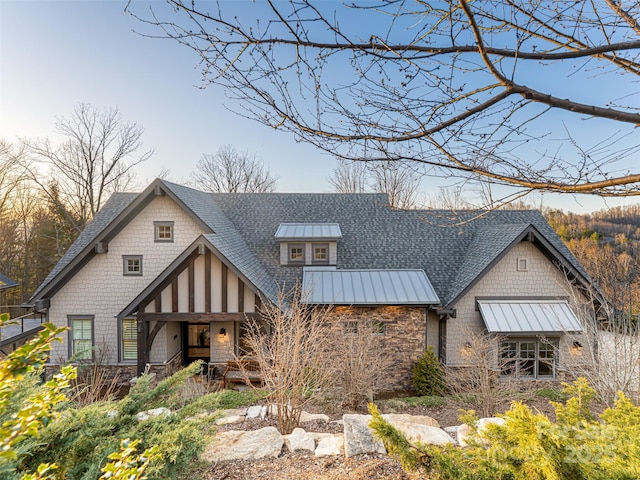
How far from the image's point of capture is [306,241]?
44.5ft

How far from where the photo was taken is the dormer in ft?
44.0

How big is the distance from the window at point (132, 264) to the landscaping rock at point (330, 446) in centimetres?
1034

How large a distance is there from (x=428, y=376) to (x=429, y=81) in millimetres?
10065

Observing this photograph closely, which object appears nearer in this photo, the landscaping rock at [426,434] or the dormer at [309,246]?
the landscaping rock at [426,434]

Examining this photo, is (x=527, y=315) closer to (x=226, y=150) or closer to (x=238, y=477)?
(x=238, y=477)

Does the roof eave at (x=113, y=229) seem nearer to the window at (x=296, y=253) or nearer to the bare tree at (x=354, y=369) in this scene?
the window at (x=296, y=253)

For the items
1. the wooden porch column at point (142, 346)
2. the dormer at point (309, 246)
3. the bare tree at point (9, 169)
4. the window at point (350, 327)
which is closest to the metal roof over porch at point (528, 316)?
the window at point (350, 327)

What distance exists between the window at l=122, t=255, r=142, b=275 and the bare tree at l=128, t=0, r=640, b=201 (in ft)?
37.5

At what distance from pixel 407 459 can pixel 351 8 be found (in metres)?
4.31

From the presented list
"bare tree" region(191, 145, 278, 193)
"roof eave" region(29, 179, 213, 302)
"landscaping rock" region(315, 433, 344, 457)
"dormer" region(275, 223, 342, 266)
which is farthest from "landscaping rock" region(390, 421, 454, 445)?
"bare tree" region(191, 145, 278, 193)

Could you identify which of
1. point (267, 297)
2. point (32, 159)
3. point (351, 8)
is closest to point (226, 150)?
point (32, 159)

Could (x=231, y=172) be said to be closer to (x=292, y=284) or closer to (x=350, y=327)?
(x=292, y=284)

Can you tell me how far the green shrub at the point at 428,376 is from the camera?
10492 mm

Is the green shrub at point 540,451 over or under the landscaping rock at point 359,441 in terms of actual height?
over
